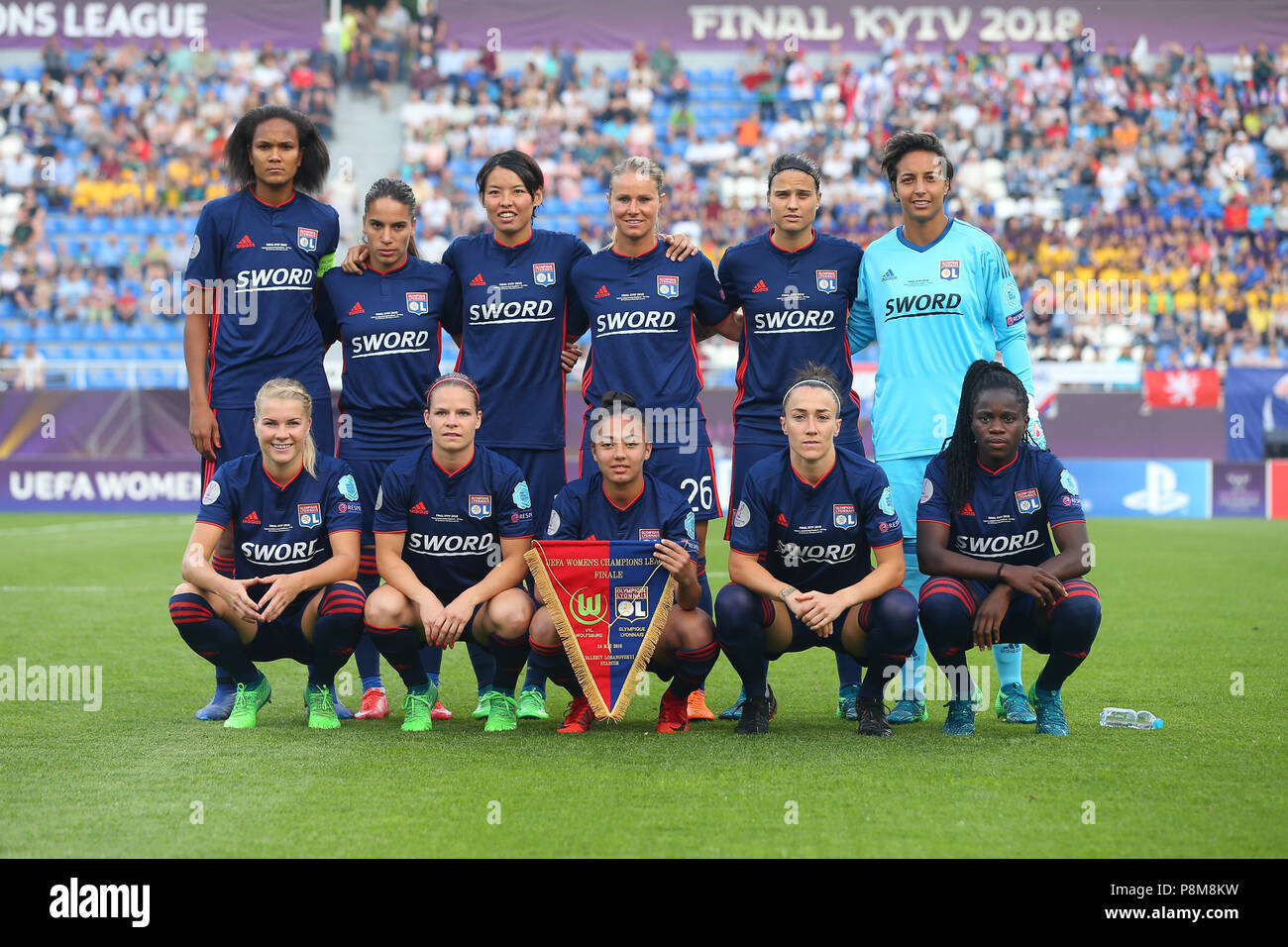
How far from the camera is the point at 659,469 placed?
17.3ft

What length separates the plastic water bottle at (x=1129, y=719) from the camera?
4824 millimetres

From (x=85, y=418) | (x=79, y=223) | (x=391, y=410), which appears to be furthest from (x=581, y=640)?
(x=79, y=223)

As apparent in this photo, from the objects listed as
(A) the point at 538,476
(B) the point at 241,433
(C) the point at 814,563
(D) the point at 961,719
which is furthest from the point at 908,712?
(B) the point at 241,433

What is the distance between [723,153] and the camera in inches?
894

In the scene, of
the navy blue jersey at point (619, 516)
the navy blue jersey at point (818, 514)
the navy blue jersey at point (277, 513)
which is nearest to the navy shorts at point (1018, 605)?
the navy blue jersey at point (818, 514)

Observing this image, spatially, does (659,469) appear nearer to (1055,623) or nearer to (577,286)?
(577,286)

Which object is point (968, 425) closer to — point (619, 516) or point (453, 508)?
point (619, 516)

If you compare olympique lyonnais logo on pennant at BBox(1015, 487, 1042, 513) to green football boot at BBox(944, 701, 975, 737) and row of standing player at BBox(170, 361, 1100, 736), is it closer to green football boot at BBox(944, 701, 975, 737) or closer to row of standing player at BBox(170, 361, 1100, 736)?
row of standing player at BBox(170, 361, 1100, 736)

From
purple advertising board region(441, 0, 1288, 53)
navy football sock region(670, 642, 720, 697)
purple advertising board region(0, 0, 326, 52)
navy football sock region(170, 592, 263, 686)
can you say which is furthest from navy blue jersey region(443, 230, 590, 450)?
purple advertising board region(0, 0, 326, 52)

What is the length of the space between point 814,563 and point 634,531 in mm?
690

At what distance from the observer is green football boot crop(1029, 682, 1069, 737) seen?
15.6ft

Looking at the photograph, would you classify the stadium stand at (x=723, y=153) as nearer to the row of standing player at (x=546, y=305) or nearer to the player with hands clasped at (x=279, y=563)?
the row of standing player at (x=546, y=305)

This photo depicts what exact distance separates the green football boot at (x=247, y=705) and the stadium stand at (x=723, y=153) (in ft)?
49.6

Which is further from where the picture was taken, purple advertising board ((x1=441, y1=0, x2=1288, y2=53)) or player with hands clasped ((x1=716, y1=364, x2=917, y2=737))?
purple advertising board ((x1=441, y1=0, x2=1288, y2=53))
